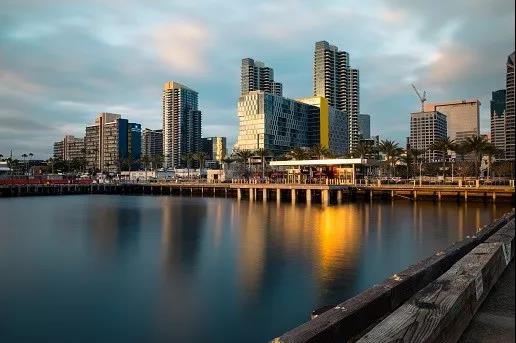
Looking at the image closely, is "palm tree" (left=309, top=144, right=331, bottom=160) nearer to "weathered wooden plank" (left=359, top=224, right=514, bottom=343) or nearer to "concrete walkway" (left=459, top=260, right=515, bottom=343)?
"weathered wooden plank" (left=359, top=224, right=514, bottom=343)

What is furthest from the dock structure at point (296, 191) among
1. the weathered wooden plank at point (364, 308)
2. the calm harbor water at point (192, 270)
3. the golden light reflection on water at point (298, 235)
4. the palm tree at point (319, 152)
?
the weathered wooden plank at point (364, 308)

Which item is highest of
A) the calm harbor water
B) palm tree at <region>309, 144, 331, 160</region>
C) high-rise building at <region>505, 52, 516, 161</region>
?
palm tree at <region>309, 144, 331, 160</region>

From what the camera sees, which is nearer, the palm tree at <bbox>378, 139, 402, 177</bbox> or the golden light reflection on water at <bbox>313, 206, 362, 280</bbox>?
the golden light reflection on water at <bbox>313, 206, 362, 280</bbox>

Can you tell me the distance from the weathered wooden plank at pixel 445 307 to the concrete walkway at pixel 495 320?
12 cm

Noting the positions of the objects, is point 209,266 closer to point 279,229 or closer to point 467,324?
point 279,229

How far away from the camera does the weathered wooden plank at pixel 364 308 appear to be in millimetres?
6398

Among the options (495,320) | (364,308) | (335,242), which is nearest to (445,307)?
(495,320)

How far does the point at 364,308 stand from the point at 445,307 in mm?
2587

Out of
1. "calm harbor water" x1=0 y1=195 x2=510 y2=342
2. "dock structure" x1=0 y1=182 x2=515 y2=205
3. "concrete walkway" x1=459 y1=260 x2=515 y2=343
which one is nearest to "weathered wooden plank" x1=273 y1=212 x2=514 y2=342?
"concrete walkway" x1=459 y1=260 x2=515 y2=343

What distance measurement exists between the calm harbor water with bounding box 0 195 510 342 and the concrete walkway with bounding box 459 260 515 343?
896 centimetres

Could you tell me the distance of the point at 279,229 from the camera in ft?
133

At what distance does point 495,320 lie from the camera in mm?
6609

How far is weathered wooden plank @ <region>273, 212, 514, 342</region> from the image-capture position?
640 cm

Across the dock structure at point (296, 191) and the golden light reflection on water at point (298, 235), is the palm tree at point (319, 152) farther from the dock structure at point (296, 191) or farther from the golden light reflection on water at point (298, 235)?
the golden light reflection on water at point (298, 235)
